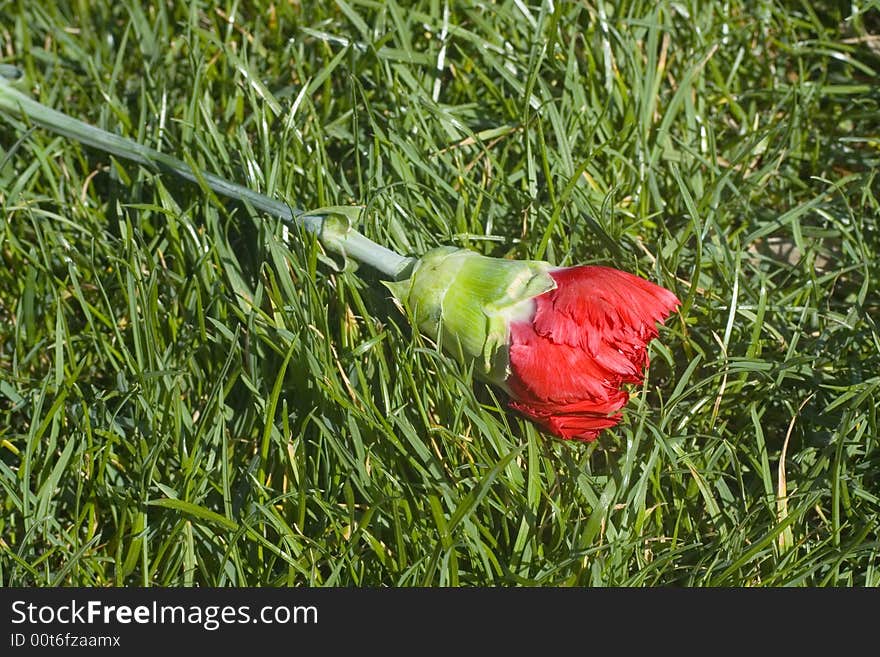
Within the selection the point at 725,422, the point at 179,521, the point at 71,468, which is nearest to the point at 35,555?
the point at 71,468

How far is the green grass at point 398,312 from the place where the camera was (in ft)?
4.52

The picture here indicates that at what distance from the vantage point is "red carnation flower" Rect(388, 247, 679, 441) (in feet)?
4.12

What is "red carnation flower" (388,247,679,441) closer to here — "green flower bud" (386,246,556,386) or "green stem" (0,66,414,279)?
"green flower bud" (386,246,556,386)

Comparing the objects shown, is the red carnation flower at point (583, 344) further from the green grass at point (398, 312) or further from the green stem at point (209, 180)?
the green stem at point (209, 180)

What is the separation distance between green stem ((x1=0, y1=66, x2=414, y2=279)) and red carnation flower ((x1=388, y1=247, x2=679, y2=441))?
0.11 metres

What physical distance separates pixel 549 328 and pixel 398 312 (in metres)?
0.30

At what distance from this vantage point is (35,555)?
4.75 ft

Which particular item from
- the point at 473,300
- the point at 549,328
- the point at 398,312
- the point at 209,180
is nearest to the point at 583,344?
the point at 549,328

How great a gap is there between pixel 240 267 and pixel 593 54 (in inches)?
30.8

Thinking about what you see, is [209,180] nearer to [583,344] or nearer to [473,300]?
[473,300]

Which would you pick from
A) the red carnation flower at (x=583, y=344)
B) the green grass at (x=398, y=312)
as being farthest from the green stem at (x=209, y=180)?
the red carnation flower at (x=583, y=344)

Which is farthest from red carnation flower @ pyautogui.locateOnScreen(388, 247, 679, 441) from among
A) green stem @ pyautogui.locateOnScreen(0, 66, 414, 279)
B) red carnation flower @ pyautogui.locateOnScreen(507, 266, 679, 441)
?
green stem @ pyautogui.locateOnScreen(0, 66, 414, 279)

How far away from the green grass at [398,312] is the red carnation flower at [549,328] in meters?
0.07

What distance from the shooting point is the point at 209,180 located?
1.59 metres
